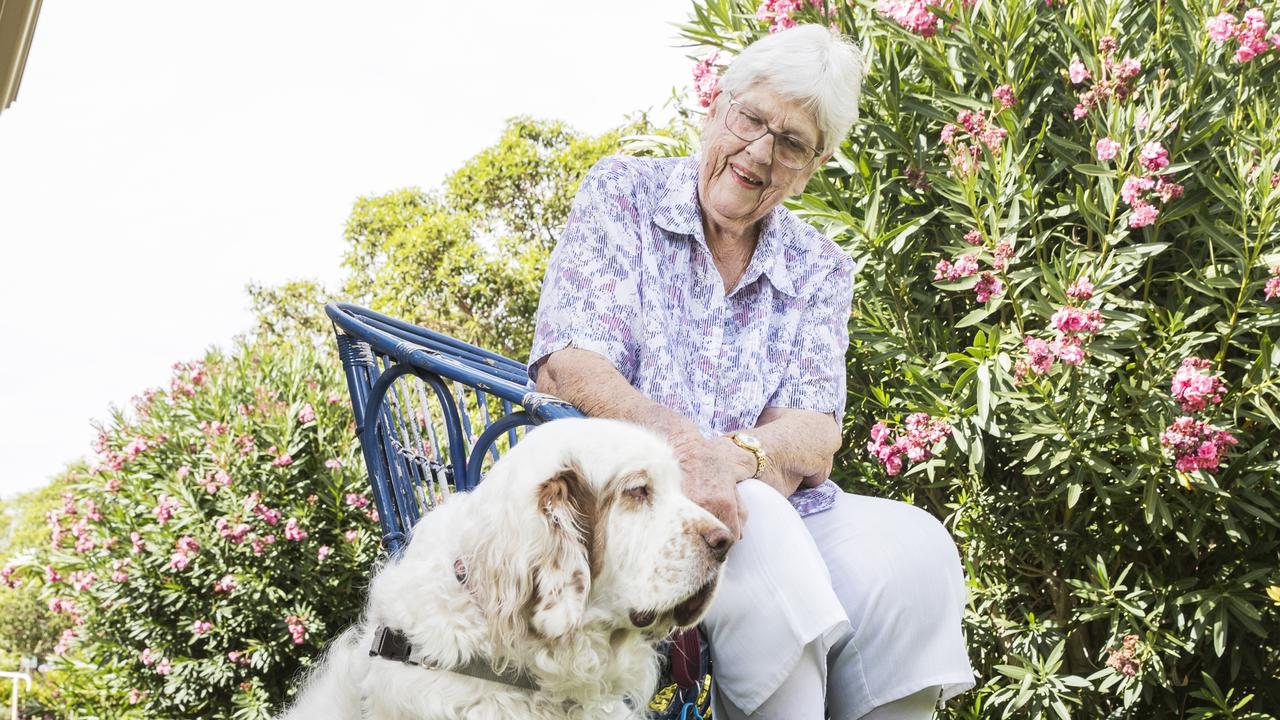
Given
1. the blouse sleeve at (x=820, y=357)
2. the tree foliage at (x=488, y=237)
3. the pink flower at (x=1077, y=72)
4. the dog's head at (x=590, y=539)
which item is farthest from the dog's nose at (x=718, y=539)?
the tree foliage at (x=488, y=237)

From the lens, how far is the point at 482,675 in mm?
1635

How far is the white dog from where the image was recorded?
1.59m

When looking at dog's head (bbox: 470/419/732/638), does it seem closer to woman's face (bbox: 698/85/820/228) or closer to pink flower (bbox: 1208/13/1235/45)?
woman's face (bbox: 698/85/820/228)

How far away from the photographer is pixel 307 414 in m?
5.21

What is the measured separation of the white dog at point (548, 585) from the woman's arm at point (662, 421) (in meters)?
0.06

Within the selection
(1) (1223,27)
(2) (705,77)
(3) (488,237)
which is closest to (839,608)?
(1) (1223,27)

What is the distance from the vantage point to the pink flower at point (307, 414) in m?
5.21

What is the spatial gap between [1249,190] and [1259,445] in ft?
2.37

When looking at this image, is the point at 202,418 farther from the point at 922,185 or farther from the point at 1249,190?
the point at 1249,190

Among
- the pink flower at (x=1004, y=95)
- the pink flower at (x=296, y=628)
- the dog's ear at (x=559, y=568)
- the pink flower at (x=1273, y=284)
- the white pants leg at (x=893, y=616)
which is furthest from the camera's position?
the pink flower at (x=296, y=628)

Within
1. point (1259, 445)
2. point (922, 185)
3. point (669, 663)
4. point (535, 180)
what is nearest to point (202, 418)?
point (922, 185)

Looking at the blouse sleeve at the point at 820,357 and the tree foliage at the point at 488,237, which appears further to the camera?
the tree foliage at the point at 488,237

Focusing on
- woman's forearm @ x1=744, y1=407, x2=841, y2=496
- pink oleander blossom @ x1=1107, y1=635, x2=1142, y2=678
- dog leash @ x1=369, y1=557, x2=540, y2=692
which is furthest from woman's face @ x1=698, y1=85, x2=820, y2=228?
pink oleander blossom @ x1=1107, y1=635, x2=1142, y2=678

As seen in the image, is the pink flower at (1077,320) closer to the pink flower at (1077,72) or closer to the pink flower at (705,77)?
the pink flower at (1077,72)
